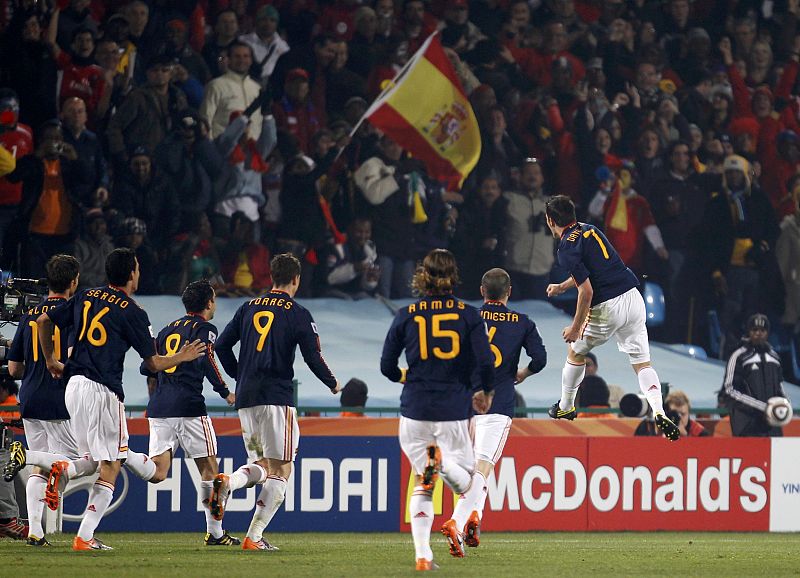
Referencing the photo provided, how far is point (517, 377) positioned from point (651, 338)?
831cm

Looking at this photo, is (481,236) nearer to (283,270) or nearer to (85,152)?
(85,152)

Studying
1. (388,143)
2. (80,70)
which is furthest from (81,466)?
(388,143)

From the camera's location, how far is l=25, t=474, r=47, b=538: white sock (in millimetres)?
8633

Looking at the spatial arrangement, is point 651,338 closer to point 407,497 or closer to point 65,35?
point 407,497

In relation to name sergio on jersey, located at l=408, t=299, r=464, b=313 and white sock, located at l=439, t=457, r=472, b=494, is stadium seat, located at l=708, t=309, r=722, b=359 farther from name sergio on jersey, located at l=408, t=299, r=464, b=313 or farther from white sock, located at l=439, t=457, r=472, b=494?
name sergio on jersey, located at l=408, t=299, r=464, b=313

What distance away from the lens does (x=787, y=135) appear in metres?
18.5

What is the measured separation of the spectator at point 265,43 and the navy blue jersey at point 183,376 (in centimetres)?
762

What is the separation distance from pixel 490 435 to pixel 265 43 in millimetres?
8737

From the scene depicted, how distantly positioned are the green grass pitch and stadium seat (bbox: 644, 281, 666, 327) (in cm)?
607

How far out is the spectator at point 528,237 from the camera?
53.6 ft

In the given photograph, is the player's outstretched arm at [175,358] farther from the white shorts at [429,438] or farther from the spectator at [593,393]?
the spectator at [593,393]

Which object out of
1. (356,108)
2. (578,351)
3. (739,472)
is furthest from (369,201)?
(578,351)

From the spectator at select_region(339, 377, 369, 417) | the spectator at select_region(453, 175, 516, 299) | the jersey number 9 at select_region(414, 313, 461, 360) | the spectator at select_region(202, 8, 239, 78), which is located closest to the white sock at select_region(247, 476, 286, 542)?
the jersey number 9 at select_region(414, 313, 461, 360)

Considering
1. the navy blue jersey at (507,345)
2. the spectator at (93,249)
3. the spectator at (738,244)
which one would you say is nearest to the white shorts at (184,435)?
the navy blue jersey at (507,345)
